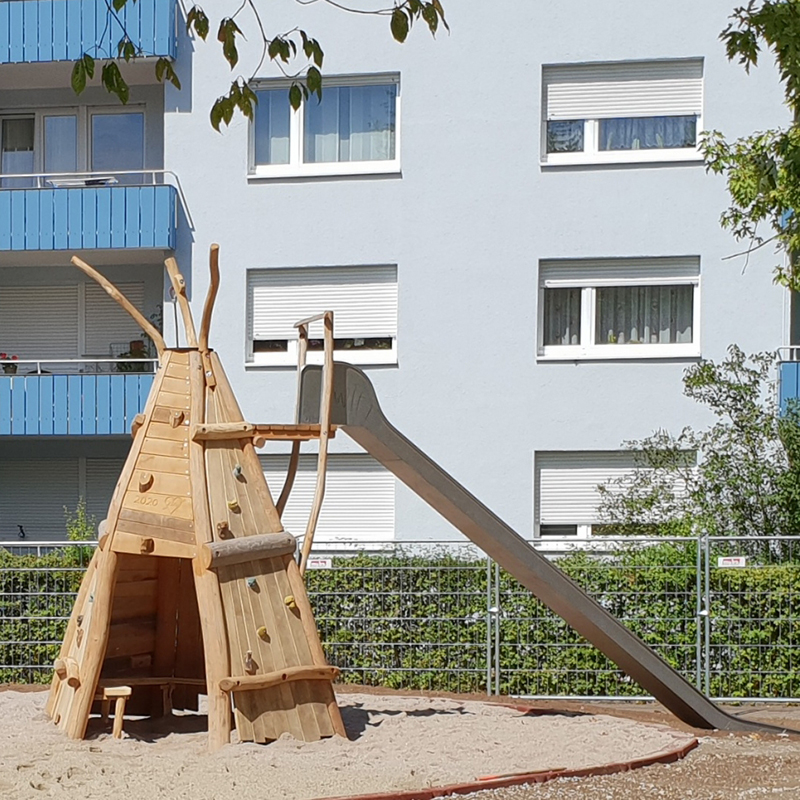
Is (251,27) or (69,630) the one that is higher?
(251,27)

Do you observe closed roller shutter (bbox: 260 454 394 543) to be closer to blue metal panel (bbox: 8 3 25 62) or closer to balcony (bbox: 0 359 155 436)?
balcony (bbox: 0 359 155 436)

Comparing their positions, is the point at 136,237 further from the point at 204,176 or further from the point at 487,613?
the point at 487,613

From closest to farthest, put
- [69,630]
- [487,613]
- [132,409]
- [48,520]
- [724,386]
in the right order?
[69,630] < [487,613] < [724,386] < [132,409] < [48,520]

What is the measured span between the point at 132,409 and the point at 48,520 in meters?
2.97

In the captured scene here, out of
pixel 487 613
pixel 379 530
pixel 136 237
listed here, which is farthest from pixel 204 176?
pixel 487 613

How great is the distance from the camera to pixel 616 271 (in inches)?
797

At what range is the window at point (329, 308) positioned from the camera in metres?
20.7

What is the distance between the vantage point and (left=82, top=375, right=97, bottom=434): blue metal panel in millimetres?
21109

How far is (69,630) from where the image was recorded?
35.2ft

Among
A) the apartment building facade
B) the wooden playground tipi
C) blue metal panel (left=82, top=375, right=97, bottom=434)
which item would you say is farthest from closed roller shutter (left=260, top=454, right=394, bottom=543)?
the wooden playground tipi

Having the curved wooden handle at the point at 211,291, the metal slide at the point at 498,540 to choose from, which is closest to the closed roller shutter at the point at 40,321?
the curved wooden handle at the point at 211,291

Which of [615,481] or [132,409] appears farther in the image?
[132,409]

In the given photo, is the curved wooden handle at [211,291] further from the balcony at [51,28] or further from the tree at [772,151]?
the balcony at [51,28]

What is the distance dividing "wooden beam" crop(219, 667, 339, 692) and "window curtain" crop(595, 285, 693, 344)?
11442 millimetres
